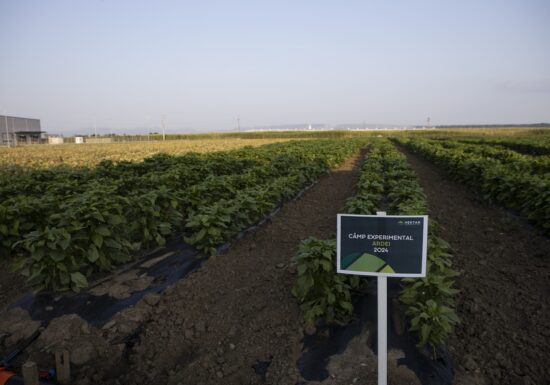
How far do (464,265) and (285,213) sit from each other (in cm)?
410

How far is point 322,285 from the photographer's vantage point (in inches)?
151

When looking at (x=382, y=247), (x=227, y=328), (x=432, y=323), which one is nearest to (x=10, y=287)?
(x=227, y=328)

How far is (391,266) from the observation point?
2.59 meters

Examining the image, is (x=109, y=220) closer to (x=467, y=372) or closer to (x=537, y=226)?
(x=467, y=372)

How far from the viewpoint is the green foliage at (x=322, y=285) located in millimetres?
3682

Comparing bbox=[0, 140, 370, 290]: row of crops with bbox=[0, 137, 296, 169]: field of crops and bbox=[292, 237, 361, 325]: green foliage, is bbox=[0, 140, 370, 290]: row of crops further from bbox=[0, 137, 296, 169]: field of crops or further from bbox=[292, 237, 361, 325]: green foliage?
bbox=[0, 137, 296, 169]: field of crops

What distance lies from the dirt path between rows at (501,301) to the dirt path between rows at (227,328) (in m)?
1.58

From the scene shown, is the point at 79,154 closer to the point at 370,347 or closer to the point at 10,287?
the point at 10,287

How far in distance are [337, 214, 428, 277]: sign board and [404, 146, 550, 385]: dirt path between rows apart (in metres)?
1.25

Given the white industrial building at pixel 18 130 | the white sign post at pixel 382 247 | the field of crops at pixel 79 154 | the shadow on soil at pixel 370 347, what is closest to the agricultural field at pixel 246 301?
the shadow on soil at pixel 370 347

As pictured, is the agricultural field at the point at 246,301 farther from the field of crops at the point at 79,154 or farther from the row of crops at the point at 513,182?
the field of crops at the point at 79,154

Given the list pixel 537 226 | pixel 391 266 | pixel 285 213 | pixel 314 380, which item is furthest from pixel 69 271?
pixel 537 226

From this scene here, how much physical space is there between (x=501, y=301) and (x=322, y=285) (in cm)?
221

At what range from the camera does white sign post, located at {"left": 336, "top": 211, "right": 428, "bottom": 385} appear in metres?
2.54
